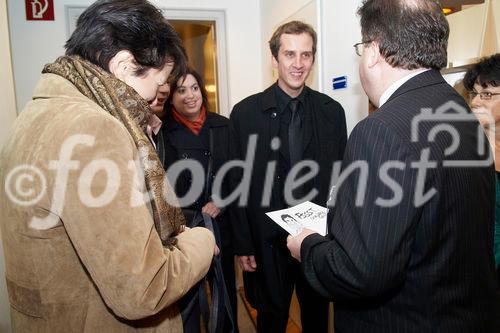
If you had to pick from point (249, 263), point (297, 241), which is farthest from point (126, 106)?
→ point (249, 263)

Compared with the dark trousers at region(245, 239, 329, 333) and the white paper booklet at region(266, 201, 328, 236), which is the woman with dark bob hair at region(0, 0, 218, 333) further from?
the dark trousers at region(245, 239, 329, 333)

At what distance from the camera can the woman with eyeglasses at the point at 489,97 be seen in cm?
141

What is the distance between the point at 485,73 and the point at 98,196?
1494 millimetres

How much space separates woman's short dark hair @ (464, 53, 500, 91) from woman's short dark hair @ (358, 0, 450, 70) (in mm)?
592

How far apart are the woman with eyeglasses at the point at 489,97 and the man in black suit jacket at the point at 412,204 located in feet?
1.85

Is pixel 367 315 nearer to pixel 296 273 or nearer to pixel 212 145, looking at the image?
pixel 296 273

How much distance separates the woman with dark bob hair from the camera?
0.73 meters

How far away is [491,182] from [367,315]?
0.52 metres

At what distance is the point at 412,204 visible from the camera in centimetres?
84

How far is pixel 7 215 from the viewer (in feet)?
2.83

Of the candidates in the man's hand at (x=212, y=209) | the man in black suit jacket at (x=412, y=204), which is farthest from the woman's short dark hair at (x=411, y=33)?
the man's hand at (x=212, y=209)

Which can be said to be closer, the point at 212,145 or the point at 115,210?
the point at 115,210

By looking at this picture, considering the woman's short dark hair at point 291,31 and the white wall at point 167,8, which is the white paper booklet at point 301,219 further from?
the white wall at point 167,8

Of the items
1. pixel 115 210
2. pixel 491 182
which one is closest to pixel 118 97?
pixel 115 210
